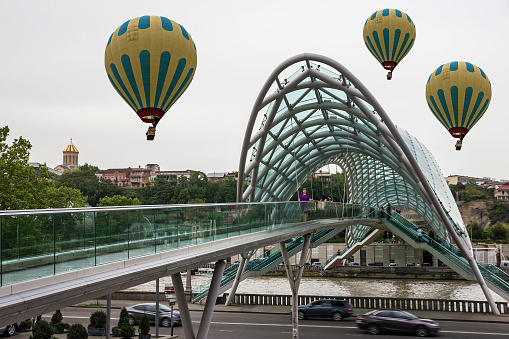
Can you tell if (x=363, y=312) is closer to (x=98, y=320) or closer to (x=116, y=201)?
(x=98, y=320)

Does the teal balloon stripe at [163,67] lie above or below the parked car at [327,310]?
above

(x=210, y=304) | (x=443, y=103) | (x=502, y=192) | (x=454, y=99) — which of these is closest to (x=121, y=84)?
(x=210, y=304)

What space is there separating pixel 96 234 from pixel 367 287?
52586 mm

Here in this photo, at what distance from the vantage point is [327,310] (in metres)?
36.3

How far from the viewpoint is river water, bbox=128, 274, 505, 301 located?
53944 mm

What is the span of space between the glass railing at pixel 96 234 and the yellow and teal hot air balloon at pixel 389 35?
2626cm

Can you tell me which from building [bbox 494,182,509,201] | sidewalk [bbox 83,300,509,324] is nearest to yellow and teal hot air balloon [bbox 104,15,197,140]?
sidewalk [bbox 83,300,509,324]

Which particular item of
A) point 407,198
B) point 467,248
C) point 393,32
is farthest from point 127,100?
point 407,198

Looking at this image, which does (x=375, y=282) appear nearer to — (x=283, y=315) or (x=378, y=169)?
(x=378, y=169)

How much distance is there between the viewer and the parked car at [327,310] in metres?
36.3

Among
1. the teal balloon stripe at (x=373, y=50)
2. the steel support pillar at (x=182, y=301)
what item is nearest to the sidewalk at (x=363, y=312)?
the teal balloon stripe at (x=373, y=50)

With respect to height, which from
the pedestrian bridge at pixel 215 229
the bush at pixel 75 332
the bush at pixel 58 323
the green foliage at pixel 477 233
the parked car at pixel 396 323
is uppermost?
the pedestrian bridge at pixel 215 229

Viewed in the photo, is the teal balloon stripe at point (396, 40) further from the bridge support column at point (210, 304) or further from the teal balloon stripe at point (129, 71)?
the bridge support column at point (210, 304)

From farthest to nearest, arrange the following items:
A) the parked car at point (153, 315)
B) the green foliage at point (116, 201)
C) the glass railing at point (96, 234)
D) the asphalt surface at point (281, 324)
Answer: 1. the green foliage at point (116, 201)
2. the parked car at point (153, 315)
3. the asphalt surface at point (281, 324)
4. the glass railing at point (96, 234)
